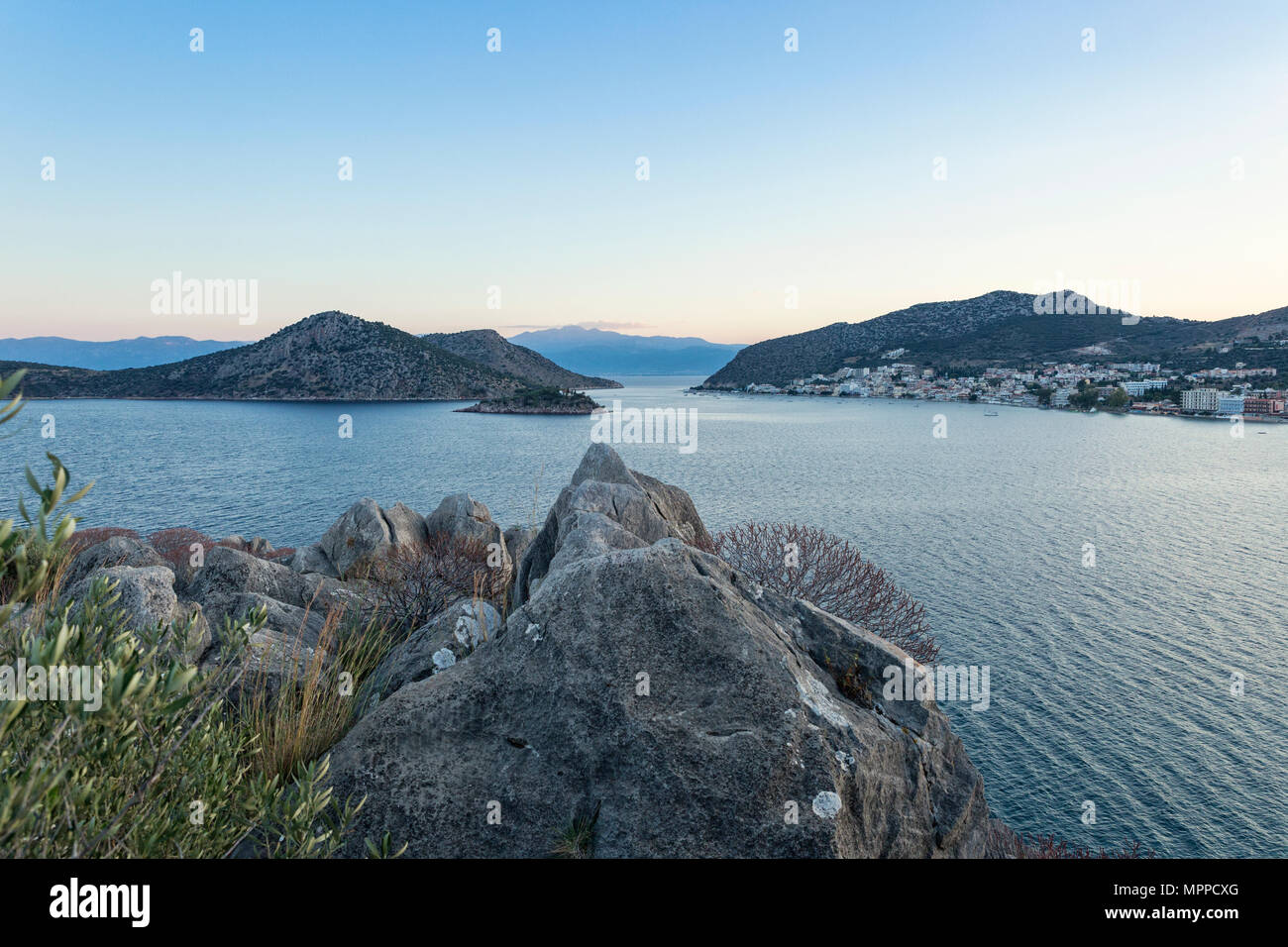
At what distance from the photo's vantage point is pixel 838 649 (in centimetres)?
814

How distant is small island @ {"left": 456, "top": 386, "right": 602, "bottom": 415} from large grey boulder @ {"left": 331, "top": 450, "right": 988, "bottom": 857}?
183348mm

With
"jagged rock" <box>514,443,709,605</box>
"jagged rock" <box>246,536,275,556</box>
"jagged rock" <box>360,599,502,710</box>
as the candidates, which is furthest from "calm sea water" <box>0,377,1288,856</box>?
"jagged rock" <box>246,536,275,556</box>

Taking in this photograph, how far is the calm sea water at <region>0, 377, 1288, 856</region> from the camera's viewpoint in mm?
24203

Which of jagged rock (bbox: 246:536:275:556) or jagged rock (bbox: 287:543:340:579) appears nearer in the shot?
jagged rock (bbox: 287:543:340:579)

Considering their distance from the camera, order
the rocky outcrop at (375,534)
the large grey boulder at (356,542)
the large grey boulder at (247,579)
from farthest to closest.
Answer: the rocky outcrop at (375,534)
the large grey boulder at (356,542)
the large grey boulder at (247,579)

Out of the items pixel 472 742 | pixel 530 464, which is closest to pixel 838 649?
pixel 472 742

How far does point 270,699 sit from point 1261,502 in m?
89.2

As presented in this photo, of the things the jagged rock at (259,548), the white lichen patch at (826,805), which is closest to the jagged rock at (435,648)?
the white lichen patch at (826,805)

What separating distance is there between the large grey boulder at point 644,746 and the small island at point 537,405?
183 m

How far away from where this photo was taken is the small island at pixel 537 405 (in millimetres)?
188625

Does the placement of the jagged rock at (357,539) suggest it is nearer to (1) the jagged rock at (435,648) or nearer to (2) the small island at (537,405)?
(1) the jagged rock at (435,648)

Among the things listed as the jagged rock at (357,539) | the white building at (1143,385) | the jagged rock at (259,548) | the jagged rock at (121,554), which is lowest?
the jagged rock at (259,548)

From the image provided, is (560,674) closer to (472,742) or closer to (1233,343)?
(472,742)

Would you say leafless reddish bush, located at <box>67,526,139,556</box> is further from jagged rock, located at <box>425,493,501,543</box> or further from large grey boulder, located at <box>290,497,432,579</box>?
jagged rock, located at <box>425,493,501,543</box>
